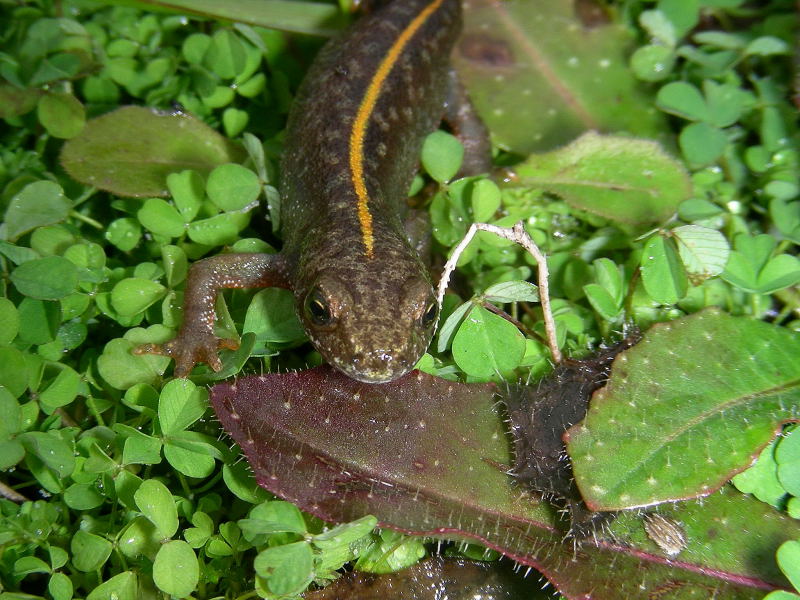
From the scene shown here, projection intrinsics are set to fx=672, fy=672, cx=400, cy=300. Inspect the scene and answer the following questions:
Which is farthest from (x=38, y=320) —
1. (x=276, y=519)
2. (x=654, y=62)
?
(x=654, y=62)

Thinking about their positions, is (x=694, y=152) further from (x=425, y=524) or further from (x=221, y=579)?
(x=221, y=579)

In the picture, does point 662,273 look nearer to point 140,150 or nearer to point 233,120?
point 233,120

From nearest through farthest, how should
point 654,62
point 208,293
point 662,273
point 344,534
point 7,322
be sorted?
1. point 344,534
2. point 7,322
3. point 662,273
4. point 208,293
5. point 654,62

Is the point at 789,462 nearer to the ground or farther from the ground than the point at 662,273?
nearer to the ground

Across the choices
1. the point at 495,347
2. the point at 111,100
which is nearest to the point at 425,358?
the point at 495,347

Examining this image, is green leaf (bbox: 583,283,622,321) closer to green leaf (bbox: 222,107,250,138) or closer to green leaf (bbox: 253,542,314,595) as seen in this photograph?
green leaf (bbox: 253,542,314,595)

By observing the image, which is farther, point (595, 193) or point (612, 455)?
point (595, 193)

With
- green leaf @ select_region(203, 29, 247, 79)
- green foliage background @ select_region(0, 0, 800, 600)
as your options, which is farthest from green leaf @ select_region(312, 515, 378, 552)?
green leaf @ select_region(203, 29, 247, 79)
